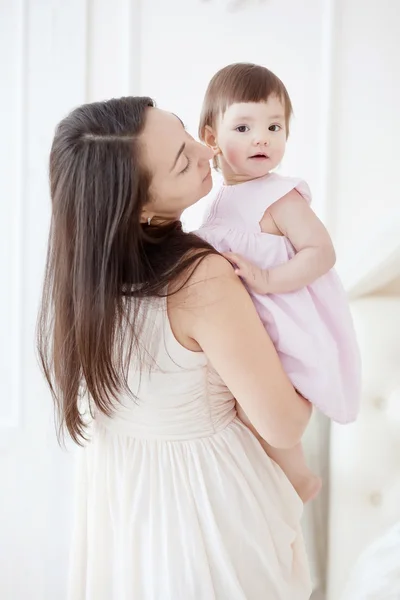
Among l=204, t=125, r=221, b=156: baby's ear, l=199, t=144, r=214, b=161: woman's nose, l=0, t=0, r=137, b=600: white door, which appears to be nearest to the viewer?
l=199, t=144, r=214, b=161: woman's nose

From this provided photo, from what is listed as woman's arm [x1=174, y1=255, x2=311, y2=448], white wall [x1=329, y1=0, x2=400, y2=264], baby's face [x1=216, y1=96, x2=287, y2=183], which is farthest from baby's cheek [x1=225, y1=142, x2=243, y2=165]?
white wall [x1=329, y1=0, x2=400, y2=264]

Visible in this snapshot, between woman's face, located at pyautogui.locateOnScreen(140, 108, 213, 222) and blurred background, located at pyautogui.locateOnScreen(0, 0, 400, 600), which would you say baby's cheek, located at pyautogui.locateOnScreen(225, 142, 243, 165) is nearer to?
woman's face, located at pyautogui.locateOnScreen(140, 108, 213, 222)

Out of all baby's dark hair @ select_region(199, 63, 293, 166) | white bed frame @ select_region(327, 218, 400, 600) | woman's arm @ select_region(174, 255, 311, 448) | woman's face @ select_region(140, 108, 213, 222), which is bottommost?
white bed frame @ select_region(327, 218, 400, 600)

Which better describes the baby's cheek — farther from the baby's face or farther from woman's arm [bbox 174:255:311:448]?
woman's arm [bbox 174:255:311:448]

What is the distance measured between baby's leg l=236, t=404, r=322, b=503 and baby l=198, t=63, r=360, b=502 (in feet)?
0.39

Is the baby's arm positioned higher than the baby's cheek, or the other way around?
the baby's cheek

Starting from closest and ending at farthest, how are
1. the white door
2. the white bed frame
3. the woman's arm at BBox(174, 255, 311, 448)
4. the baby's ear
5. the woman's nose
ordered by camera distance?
the woman's arm at BBox(174, 255, 311, 448)
the woman's nose
the baby's ear
the white bed frame
the white door

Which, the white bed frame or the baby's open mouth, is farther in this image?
the white bed frame

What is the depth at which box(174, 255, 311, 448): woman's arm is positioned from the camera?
111cm

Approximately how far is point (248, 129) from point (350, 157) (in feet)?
2.22

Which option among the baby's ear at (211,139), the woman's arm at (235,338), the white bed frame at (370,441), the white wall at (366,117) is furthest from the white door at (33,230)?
the woman's arm at (235,338)

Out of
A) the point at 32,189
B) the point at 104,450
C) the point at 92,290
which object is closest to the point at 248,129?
the point at 92,290

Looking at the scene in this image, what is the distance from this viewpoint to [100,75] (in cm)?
202

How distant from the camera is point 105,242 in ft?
3.65
